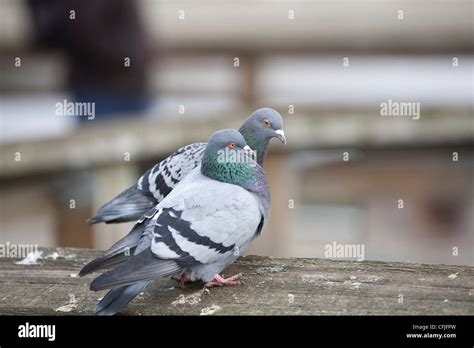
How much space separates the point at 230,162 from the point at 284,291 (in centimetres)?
54

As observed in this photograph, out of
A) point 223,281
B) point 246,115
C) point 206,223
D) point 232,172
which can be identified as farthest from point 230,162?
point 246,115

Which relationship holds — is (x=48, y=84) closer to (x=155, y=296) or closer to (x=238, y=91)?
(x=238, y=91)

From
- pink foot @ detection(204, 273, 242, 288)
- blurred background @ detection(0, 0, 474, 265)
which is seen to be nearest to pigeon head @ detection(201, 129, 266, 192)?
pink foot @ detection(204, 273, 242, 288)

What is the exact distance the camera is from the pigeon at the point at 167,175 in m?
3.92

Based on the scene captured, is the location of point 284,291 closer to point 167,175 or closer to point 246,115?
point 167,175

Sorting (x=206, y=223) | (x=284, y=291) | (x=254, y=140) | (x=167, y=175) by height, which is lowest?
(x=284, y=291)

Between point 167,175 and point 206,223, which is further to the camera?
point 167,175

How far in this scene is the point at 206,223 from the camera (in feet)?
11.2

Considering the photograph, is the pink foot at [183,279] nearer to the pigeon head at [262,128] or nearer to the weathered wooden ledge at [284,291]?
the weathered wooden ledge at [284,291]

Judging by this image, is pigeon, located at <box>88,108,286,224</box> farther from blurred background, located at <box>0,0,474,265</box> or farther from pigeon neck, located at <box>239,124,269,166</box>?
blurred background, located at <box>0,0,474,265</box>

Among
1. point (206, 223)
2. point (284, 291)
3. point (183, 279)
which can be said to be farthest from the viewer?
point (183, 279)

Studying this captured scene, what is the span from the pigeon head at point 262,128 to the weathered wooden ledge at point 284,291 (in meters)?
0.57
